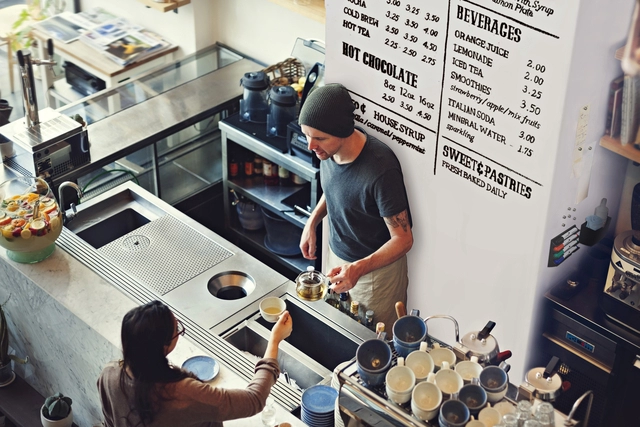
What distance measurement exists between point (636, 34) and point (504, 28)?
1.83m

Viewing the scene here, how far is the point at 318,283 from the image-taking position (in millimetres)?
3314

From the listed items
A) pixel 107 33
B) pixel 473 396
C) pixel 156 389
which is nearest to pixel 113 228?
pixel 156 389

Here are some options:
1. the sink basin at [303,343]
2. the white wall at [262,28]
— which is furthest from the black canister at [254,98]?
the sink basin at [303,343]

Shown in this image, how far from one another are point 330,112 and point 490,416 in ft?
4.66

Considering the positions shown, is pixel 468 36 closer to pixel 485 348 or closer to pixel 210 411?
pixel 485 348

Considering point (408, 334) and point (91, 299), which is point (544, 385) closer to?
point (408, 334)

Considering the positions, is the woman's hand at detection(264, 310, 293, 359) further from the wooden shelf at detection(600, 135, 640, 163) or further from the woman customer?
the wooden shelf at detection(600, 135, 640, 163)

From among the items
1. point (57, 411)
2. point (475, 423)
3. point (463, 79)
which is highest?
point (463, 79)

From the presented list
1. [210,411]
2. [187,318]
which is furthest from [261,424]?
[187,318]

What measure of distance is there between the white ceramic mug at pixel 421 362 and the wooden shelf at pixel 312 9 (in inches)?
94.8

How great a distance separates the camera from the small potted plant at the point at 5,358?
3721 millimetres

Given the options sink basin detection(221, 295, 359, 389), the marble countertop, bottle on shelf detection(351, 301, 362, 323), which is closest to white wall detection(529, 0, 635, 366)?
bottle on shelf detection(351, 301, 362, 323)

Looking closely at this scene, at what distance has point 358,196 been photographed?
3.38 metres

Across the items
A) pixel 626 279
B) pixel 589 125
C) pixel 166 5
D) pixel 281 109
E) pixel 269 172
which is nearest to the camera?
pixel 589 125
